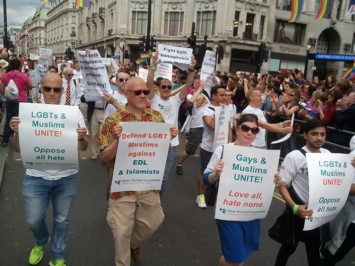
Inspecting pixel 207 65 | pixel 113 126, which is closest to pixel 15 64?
pixel 207 65

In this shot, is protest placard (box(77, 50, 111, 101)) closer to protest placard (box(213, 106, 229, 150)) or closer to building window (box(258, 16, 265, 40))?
protest placard (box(213, 106, 229, 150))

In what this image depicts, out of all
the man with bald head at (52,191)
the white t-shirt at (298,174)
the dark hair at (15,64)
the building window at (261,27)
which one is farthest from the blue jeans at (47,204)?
the building window at (261,27)

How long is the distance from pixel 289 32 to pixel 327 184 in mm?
38580

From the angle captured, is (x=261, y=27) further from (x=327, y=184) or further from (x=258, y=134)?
(x=327, y=184)

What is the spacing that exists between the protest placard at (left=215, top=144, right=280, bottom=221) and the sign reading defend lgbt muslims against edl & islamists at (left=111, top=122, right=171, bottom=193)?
0.67 meters

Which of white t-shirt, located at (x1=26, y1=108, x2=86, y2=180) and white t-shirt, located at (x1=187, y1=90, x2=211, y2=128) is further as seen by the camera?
white t-shirt, located at (x1=187, y1=90, x2=211, y2=128)

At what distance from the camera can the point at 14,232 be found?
144 inches

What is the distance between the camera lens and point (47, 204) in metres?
2.90

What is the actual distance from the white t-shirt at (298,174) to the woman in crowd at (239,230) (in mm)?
187

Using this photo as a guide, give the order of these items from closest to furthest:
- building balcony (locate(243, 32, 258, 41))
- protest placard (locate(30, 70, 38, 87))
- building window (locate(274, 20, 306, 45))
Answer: protest placard (locate(30, 70, 38, 87)) → building balcony (locate(243, 32, 258, 41)) → building window (locate(274, 20, 306, 45))

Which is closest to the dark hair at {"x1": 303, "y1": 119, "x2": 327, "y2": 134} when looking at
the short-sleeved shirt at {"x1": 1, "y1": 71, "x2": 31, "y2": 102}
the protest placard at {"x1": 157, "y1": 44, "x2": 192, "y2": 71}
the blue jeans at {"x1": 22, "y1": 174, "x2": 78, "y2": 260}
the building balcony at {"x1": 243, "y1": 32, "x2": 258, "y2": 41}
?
the blue jeans at {"x1": 22, "y1": 174, "x2": 78, "y2": 260}

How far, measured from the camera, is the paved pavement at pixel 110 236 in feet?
10.8

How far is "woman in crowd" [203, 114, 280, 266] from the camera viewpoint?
2562mm

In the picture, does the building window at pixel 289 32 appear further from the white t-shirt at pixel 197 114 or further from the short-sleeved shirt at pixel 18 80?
the short-sleeved shirt at pixel 18 80
